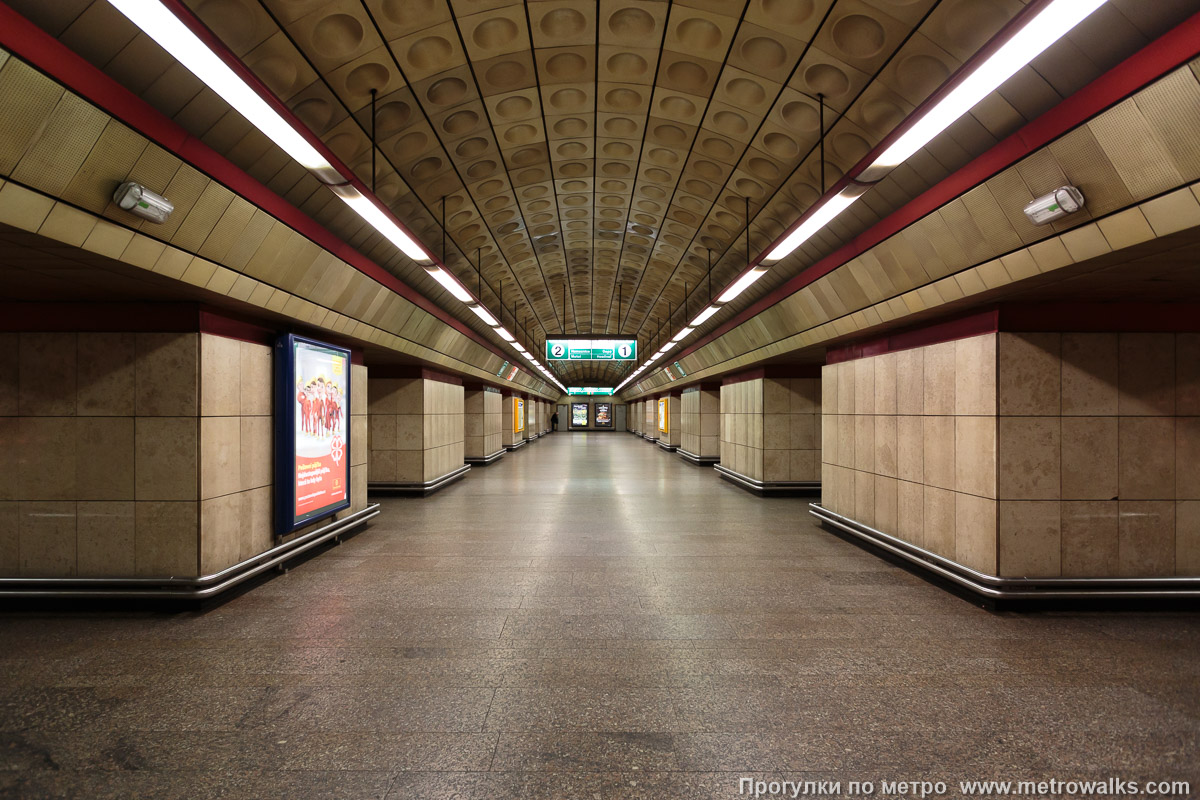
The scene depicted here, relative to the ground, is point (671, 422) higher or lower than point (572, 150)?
lower

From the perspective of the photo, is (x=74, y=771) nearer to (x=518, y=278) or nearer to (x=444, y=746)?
(x=444, y=746)

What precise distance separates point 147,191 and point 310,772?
342 cm

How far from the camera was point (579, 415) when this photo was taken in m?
46.6

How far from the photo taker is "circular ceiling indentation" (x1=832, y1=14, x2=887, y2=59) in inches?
158

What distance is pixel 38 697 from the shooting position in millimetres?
3201

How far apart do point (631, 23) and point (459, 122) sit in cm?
203

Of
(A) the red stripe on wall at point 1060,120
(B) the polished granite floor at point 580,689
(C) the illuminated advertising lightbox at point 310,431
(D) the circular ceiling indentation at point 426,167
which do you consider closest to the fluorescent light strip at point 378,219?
(D) the circular ceiling indentation at point 426,167

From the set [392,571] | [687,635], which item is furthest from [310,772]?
[392,571]

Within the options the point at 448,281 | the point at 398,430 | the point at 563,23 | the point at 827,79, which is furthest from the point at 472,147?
the point at 398,430

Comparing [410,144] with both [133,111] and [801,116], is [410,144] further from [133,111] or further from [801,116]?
[801,116]

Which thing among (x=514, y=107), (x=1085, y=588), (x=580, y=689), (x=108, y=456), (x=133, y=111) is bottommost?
(x=580, y=689)

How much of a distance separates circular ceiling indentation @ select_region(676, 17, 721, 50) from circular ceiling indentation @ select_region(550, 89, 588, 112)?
123 cm

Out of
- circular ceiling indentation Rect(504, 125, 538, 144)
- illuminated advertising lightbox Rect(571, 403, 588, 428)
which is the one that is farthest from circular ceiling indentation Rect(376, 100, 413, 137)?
illuminated advertising lightbox Rect(571, 403, 588, 428)

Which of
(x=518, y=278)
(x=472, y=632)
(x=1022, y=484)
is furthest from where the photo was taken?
(x=518, y=278)
